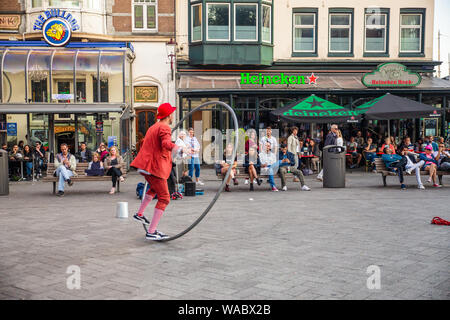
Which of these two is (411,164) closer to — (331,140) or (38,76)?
(331,140)

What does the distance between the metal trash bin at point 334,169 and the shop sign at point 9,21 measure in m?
16.1

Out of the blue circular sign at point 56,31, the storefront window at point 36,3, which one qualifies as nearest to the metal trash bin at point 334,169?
the blue circular sign at point 56,31

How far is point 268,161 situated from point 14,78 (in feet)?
42.3

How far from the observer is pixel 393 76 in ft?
75.4

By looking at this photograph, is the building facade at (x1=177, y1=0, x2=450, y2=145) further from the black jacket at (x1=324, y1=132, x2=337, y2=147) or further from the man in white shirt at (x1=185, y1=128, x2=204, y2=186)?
the black jacket at (x1=324, y1=132, x2=337, y2=147)

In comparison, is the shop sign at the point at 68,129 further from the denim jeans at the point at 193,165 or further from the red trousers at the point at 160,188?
the red trousers at the point at 160,188

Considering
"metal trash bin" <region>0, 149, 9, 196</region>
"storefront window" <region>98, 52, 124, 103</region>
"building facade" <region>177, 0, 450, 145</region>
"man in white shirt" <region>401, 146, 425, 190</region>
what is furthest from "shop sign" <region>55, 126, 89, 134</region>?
"man in white shirt" <region>401, 146, 425, 190</region>

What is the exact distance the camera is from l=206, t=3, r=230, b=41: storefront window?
23.5 metres

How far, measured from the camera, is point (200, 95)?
22516 mm

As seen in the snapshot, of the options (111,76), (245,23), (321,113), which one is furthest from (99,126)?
(321,113)

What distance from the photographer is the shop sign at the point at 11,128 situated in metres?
21.8

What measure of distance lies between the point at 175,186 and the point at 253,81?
39.3 ft

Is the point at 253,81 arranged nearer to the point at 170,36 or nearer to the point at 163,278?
the point at 170,36

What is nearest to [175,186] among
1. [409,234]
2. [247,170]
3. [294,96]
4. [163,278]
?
[247,170]
